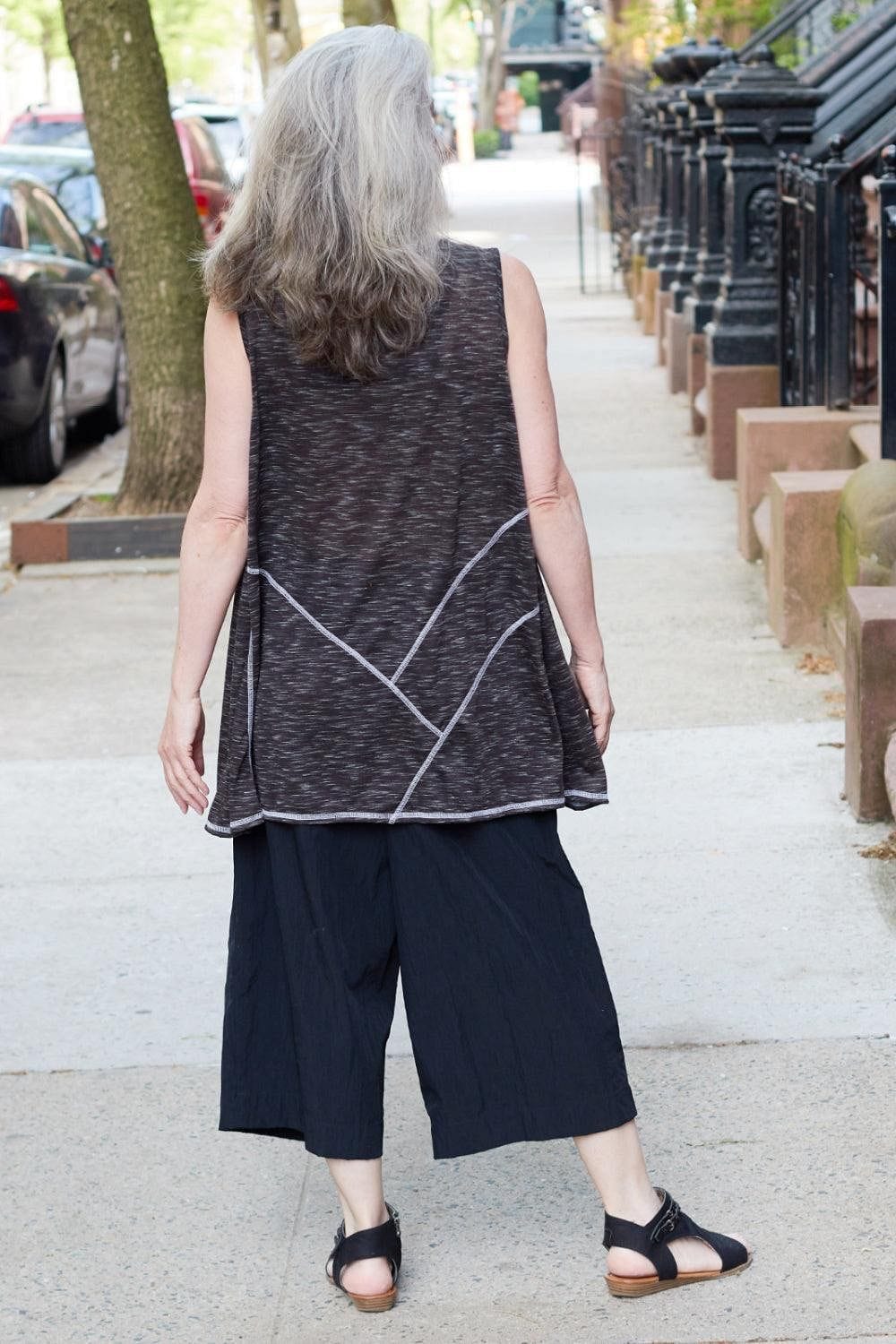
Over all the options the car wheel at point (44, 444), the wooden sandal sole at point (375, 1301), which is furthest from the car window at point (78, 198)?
the wooden sandal sole at point (375, 1301)

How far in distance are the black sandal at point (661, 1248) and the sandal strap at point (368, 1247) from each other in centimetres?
33

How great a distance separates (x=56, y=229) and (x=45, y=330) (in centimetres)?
187

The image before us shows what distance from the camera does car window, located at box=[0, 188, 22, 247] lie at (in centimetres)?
1193

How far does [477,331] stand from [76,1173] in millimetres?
1722

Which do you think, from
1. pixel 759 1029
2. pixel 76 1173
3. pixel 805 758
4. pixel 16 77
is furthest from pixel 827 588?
pixel 16 77

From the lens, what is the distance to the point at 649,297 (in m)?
16.8

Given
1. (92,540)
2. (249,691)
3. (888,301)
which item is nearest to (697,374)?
(92,540)

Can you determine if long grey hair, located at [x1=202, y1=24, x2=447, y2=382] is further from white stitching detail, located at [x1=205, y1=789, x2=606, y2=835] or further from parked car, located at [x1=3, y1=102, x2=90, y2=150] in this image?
parked car, located at [x1=3, y1=102, x2=90, y2=150]

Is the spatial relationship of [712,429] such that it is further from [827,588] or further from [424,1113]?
[424,1113]

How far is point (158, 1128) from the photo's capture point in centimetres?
378

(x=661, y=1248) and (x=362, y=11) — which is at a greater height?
(x=362, y=11)

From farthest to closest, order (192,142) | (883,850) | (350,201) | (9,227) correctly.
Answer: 1. (192,142)
2. (9,227)
3. (883,850)
4. (350,201)

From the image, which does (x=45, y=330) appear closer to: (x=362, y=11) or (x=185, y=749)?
(x=185, y=749)

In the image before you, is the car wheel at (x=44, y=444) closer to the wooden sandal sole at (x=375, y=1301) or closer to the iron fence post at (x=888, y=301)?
the iron fence post at (x=888, y=301)
